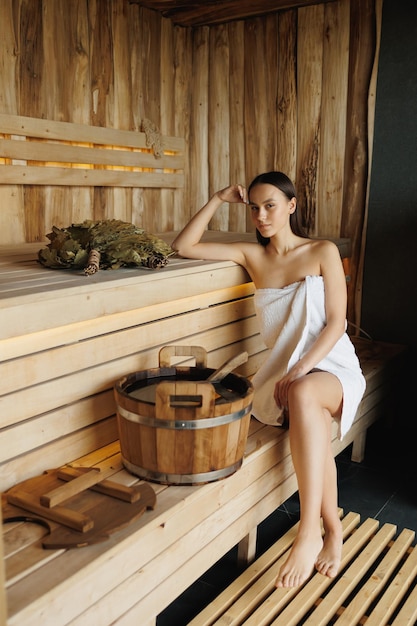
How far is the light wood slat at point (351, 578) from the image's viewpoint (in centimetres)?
223

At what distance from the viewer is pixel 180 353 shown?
2436 mm

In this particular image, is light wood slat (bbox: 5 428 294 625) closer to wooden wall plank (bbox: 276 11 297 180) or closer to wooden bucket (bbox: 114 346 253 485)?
wooden bucket (bbox: 114 346 253 485)

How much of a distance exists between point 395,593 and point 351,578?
0.17 metres

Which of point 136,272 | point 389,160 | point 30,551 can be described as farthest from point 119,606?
point 389,160

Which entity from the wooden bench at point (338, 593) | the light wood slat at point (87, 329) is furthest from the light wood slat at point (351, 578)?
the light wood slat at point (87, 329)

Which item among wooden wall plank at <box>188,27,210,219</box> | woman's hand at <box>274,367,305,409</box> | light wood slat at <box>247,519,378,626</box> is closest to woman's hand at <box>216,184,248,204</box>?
woman's hand at <box>274,367,305,409</box>

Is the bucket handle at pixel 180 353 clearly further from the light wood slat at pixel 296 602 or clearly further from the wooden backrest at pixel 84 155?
the wooden backrest at pixel 84 155

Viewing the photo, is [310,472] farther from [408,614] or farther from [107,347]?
[107,347]

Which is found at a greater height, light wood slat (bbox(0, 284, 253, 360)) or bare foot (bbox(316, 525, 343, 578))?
light wood slat (bbox(0, 284, 253, 360))

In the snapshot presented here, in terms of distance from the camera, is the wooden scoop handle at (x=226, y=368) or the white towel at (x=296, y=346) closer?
the wooden scoop handle at (x=226, y=368)

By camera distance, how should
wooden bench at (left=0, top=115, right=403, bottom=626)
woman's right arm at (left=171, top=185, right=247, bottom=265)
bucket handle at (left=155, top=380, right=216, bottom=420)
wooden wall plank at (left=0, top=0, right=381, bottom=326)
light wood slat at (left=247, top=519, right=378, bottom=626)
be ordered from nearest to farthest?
wooden bench at (left=0, top=115, right=403, bottom=626)
bucket handle at (left=155, top=380, right=216, bottom=420)
light wood slat at (left=247, top=519, right=378, bottom=626)
woman's right arm at (left=171, top=185, right=247, bottom=265)
wooden wall plank at (left=0, top=0, right=381, bottom=326)

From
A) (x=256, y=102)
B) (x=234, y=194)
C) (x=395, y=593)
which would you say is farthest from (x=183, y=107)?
(x=395, y=593)

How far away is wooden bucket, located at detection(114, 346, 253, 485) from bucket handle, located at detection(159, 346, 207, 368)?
0.62 feet

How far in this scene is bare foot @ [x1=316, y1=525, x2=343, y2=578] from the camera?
240 centimetres
